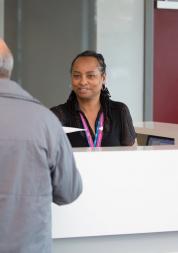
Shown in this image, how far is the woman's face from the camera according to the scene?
2764mm

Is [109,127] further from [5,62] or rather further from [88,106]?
[5,62]

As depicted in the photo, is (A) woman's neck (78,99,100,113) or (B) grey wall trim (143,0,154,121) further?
(B) grey wall trim (143,0,154,121)

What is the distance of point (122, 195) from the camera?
7.03 ft

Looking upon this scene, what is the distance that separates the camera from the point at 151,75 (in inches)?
234

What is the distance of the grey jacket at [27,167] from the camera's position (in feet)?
5.16

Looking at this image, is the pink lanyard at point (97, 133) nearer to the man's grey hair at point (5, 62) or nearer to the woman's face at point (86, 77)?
the woman's face at point (86, 77)

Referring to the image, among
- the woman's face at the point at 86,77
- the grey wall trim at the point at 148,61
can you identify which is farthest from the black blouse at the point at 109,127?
the grey wall trim at the point at 148,61

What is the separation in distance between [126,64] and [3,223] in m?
4.37

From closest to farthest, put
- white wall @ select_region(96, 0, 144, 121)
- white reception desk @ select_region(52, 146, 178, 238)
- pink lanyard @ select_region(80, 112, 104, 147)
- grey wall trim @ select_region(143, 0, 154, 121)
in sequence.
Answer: white reception desk @ select_region(52, 146, 178, 238) < pink lanyard @ select_region(80, 112, 104, 147) < white wall @ select_region(96, 0, 144, 121) < grey wall trim @ select_region(143, 0, 154, 121)

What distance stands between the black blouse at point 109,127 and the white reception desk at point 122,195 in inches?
21.1

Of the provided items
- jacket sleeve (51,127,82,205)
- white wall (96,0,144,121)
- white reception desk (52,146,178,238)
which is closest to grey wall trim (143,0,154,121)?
white wall (96,0,144,121)

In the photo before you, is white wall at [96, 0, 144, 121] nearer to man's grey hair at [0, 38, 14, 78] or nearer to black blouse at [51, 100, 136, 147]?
black blouse at [51, 100, 136, 147]

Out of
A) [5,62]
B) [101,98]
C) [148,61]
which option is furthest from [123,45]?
[5,62]

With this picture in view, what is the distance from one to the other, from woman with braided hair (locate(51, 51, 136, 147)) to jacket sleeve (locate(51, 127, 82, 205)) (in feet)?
3.24
